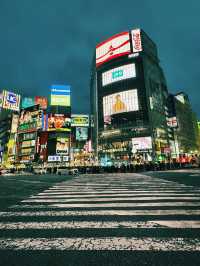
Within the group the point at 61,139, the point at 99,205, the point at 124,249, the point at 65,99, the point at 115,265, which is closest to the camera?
the point at 115,265

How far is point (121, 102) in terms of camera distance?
294 ft

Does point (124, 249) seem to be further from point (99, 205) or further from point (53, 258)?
point (99, 205)

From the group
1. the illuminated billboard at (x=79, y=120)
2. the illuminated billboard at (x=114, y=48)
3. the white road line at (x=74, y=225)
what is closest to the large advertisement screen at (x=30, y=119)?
the illuminated billboard at (x=79, y=120)

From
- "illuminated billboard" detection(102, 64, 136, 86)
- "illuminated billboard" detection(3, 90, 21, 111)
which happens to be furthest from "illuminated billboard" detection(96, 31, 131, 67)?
"illuminated billboard" detection(3, 90, 21, 111)

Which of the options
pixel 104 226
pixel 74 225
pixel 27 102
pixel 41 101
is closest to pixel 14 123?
pixel 27 102

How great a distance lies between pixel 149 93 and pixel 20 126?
50613 millimetres

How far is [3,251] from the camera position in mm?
2770

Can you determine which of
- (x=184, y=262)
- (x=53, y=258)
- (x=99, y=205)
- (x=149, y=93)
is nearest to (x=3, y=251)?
(x=53, y=258)

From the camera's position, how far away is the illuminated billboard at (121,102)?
8681 centimetres

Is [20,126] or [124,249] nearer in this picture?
[124,249]

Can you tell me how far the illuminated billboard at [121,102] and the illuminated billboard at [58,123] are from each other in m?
21.0

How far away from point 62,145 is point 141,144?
27.5 metres

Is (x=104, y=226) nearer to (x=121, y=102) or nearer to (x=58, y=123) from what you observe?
(x=58, y=123)

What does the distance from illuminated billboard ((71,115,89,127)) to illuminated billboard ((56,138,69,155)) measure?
11.4m
